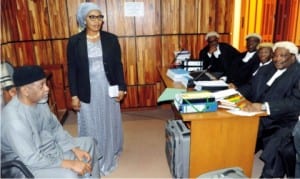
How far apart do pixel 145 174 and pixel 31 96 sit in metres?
1.37

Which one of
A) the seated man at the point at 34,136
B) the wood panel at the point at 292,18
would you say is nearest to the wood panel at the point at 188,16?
the wood panel at the point at 292,18

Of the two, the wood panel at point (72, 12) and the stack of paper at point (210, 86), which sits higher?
the wood panel at point (72, 12)

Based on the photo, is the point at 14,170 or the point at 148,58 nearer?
the point at 14,170

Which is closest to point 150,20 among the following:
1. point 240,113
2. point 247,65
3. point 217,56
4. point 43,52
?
point 217,56

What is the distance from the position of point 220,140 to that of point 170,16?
2.31 meters

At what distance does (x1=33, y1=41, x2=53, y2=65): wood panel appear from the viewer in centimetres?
377

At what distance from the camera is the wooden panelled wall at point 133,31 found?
3.61m

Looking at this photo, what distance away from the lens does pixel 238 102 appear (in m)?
2.21

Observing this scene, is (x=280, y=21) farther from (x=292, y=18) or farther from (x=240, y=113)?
(x=240, y=113)

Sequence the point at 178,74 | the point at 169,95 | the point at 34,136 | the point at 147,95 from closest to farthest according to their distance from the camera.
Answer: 1. the point at 34,136
2. the point at 169,95
3. the point at 178,74
4. the point at 147,95

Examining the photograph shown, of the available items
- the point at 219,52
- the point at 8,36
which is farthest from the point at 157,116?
the point at 8,36

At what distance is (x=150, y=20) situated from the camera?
3793 millimetres

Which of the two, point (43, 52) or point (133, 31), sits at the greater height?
point (133, 31)

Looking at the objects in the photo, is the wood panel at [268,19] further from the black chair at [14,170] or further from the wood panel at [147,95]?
the black chair at [14,170]
